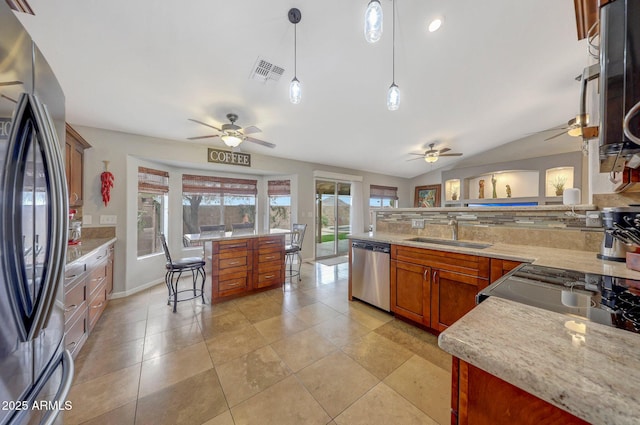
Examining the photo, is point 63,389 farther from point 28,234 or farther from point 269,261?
point 269,261

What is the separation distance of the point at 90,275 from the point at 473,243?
3933 mm

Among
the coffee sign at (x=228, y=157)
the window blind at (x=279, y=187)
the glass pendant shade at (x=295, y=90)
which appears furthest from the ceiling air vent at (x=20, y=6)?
the window blind at (x=279, y=187)

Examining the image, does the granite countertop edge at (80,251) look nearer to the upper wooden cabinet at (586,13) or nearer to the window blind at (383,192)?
the upper wooden cabinet at (586,13)

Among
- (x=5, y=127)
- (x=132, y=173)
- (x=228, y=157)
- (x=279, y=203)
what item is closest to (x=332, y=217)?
(x=279, y=203)

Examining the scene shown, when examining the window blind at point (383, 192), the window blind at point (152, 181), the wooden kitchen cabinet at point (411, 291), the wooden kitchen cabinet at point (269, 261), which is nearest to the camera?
the wooden kitchen cabinet at point (411, 291)

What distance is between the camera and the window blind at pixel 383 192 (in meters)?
7.06

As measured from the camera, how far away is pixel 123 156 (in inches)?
130

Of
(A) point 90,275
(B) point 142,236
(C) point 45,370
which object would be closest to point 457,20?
(C) point 45,370

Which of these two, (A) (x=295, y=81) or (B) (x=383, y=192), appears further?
(B) (x=383, y=192)

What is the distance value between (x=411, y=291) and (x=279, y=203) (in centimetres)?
384

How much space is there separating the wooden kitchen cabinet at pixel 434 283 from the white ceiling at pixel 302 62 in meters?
2.19

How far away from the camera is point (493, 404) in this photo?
0.59 metres

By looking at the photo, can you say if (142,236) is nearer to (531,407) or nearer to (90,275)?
(90,275)

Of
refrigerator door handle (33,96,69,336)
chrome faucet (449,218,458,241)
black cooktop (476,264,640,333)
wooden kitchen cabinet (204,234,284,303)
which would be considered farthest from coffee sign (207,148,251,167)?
black cooktop (476,264,640,333)
